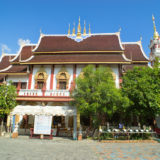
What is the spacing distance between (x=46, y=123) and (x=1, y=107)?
350cm

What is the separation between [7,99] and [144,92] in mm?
9496

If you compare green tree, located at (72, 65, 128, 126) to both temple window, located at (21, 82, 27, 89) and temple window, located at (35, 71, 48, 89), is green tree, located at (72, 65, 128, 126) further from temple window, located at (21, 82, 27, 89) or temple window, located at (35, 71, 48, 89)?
temple window, located at (21, 82, 27, 89)

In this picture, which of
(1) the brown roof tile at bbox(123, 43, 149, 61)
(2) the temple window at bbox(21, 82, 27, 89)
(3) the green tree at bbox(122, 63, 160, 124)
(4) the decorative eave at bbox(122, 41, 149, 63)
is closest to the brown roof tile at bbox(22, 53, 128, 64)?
(4) the decorative eave at bbox(122, 41, 149, 63)

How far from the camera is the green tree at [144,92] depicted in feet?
32.4

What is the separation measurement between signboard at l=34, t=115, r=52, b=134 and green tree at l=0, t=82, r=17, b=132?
2.39m

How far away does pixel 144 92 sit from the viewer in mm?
Answer: 9984

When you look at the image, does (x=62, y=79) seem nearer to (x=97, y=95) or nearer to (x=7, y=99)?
(x=7, y=99)

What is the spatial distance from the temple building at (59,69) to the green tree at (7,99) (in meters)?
0.43

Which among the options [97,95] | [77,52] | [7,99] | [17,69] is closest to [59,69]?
[77,52]

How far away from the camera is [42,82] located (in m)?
14.5

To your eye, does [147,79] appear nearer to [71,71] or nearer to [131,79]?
[131,79]

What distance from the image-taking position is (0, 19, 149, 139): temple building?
12.0m

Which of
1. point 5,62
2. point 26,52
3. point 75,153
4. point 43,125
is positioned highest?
point 26,52

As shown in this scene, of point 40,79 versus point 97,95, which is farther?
point 40,79
